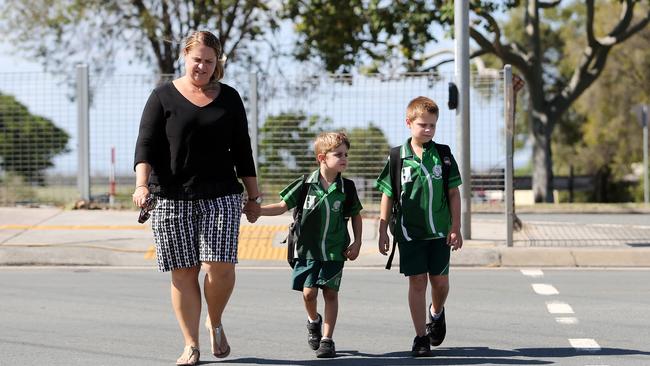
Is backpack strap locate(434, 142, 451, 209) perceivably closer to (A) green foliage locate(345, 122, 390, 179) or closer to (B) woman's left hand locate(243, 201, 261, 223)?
(B) woman's left hand locate(243, 201, 261, 223)

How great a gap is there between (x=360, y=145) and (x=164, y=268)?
33.0 ft

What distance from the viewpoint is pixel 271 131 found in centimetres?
1648

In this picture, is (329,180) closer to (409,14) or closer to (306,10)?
(409,14)

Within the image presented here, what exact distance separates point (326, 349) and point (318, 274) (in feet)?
1.38

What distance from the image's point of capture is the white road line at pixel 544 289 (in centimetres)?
955

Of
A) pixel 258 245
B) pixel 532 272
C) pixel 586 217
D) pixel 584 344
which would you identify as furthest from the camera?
pixel 586 217

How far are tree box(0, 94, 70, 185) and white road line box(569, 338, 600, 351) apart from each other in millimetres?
10585

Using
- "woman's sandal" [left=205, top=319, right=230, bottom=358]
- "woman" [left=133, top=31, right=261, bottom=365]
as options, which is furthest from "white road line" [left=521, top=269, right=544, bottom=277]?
"woman" [left=133, top=31, right=261, bottom=365]

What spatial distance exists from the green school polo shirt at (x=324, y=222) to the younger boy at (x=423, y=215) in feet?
0.74

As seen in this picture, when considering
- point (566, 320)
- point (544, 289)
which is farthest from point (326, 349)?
point (544, 289)

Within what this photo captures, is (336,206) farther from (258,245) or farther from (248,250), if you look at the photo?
(258,245)

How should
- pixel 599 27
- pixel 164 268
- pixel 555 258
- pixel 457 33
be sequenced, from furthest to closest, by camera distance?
1. pixel 599 27
2. pixel 457 33
3. pixel 555 258
4. pixel 164 268

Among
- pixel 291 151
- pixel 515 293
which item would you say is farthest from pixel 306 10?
pixel 515 293

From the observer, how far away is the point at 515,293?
957 cm
